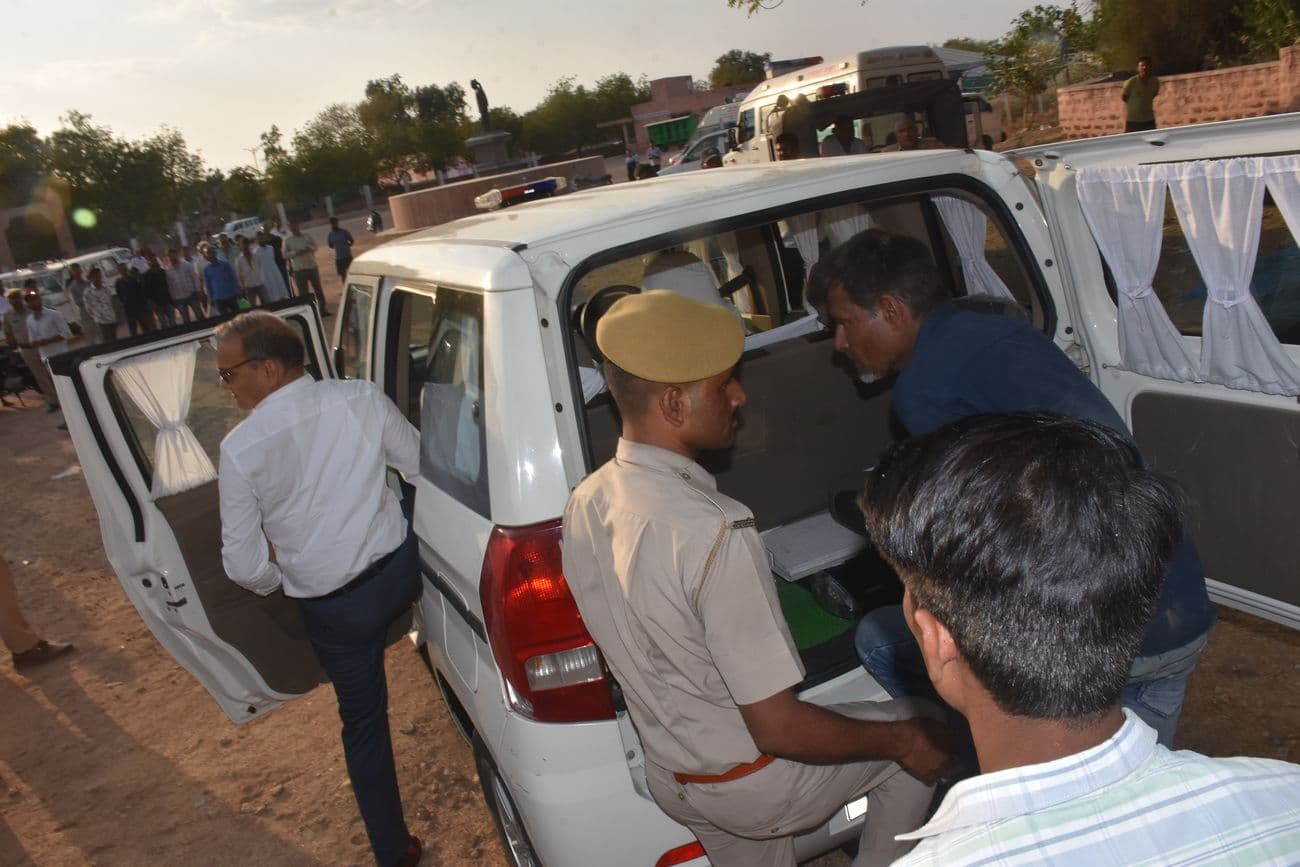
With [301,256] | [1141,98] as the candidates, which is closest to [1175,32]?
[1141,98]

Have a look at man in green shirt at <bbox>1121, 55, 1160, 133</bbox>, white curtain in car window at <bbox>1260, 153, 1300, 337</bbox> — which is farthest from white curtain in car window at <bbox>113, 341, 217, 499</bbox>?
man in green shirt at <bbox>1121, 55, 1160, 133</bbox>

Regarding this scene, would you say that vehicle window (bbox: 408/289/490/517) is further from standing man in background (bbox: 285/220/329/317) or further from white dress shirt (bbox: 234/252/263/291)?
white dress shirt (bbox: 234/252/263/291)

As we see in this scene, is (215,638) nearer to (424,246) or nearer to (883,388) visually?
(424,246)

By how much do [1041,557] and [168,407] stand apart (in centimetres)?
296

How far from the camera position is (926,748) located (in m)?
1.86

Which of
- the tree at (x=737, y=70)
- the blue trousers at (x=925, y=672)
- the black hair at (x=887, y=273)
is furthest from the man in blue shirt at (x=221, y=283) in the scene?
the tree at (x=737, y=70)

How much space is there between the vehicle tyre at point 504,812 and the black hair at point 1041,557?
1.78m

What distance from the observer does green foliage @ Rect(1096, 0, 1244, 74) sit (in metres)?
18.2

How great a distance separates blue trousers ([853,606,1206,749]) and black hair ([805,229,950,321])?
792 mm

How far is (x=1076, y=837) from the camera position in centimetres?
84

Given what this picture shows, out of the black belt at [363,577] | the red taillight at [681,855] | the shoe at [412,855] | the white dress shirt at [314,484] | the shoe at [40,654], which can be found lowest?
the shoe at [412,855]

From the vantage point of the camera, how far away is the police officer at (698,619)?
1619mm

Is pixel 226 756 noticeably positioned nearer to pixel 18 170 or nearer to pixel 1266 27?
pixel 1266 27

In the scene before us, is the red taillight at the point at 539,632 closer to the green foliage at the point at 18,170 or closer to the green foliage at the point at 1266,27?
the green foliage at the point at 1266,27
